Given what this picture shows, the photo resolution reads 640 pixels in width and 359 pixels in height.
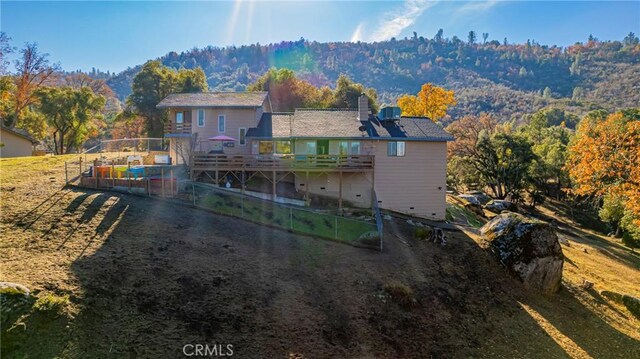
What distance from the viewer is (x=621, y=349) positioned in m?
14.3

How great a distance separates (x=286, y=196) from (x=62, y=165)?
16.2 m

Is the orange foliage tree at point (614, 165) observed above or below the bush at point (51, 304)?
above

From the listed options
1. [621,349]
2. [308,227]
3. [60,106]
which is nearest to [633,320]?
[621,349]

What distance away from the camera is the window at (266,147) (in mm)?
27833

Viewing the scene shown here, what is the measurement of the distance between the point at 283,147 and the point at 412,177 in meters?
10.5

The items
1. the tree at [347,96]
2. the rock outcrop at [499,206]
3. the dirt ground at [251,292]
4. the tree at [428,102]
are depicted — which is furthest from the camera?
the tree at [428,102]

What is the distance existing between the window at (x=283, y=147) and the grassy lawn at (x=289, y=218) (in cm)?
606

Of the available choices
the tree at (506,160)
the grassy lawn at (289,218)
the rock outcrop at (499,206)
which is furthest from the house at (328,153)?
the tree at (506,160)

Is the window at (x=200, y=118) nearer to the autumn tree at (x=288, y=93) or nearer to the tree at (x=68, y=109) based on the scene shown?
the autumn tree at (x=288, y=93)

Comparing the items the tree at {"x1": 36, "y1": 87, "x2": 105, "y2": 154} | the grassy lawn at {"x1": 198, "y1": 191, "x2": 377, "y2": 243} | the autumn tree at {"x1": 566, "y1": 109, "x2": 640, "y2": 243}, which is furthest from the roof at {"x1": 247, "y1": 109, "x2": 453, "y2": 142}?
the tree at {"x1": 36, "y1": 87, "x2": 105, "y2": 154}

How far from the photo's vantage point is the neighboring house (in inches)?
1374

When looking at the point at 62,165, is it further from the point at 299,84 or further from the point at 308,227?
the point at 299,84

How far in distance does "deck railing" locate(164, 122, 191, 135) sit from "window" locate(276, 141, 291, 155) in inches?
339

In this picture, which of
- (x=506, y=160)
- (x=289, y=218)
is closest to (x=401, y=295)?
(x=289, y=218)
